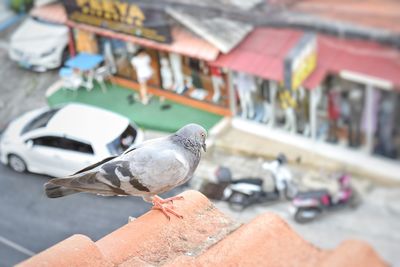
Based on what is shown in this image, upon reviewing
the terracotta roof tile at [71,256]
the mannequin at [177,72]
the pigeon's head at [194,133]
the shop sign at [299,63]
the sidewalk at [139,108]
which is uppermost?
the pigeon's head at [194,133]

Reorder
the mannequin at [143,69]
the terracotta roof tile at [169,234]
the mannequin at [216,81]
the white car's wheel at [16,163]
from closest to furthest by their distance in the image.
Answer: the terracotta roof tile at [169,234], the white car's wheel at [16,163], the mannequin at [216,81], the mannequin at [143,69]

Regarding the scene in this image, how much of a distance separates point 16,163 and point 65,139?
163cm

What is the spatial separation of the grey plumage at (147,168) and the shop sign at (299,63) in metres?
8.17

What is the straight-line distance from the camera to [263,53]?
1462 centimetres

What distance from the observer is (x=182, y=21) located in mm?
15273

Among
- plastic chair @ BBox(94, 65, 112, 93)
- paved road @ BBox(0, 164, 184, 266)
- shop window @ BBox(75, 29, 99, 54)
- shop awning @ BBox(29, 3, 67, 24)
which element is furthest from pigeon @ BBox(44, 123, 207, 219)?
shop awning @ BBox(29, 3, 67, 24)

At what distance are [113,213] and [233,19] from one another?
187 inches

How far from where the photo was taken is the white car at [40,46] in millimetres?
18203

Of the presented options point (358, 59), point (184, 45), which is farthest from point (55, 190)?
point (184, 45)

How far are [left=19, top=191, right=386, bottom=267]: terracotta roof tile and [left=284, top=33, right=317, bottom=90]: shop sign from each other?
8.18 meters

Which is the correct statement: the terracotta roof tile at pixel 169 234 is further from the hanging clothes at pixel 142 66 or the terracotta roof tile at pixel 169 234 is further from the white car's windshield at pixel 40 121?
the hanging clothes at pixel 142 66

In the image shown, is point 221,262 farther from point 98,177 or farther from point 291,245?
point 98,177

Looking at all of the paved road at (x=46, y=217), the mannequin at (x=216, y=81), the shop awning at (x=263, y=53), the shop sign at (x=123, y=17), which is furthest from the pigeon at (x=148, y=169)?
the mannequin at (x=216, y=81)

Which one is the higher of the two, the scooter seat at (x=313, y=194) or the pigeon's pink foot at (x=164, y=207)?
the pigeon's pink foot at (x=164, y=207)
